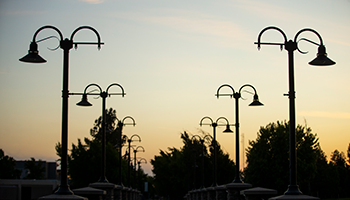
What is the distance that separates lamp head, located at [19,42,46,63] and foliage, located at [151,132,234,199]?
46.3m

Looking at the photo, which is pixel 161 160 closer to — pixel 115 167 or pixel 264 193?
pixel 115 167

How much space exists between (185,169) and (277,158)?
55.4 ft

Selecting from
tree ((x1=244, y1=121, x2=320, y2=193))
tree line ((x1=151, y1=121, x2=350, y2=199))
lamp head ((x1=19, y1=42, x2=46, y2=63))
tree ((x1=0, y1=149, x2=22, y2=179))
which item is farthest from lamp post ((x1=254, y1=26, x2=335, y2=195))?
tree ((x1=0, y1=149, x2=22, y2=179))

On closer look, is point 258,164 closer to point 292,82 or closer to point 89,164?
point 89,164

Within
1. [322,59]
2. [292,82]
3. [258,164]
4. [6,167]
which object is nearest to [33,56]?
[292,82]

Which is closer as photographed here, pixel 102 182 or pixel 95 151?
pixel 102 182

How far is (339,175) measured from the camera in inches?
4464

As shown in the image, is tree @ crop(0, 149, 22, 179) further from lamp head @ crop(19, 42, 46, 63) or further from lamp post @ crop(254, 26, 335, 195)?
lamp post @ crop(254, 26, 335, 195)

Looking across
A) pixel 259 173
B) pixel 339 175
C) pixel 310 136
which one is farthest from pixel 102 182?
pixel 339 175

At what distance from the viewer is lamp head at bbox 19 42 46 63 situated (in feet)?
38.3

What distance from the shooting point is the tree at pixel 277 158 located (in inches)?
2192

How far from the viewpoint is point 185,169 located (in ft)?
226

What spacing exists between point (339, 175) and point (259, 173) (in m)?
64.8

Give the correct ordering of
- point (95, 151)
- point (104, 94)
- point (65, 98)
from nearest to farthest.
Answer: point (65, 98)
point (104, 94)
point (95, 151)
